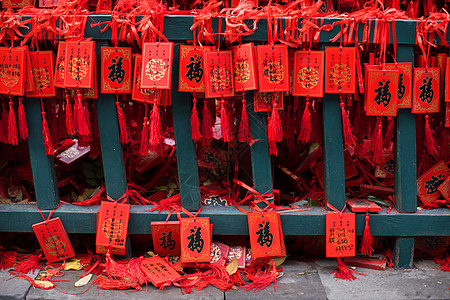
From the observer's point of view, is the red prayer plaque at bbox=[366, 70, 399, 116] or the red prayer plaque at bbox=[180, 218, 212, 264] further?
the red prayer plaque at bbox=[180, 218, 212, 264]

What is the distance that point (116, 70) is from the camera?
94.3 inches

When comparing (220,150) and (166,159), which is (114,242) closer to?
(166,159)

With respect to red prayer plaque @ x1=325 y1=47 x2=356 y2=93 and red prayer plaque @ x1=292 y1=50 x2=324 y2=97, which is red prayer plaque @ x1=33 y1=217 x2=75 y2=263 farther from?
red prayer plaque @ x1=325 y1=47 x2=356 y2=93

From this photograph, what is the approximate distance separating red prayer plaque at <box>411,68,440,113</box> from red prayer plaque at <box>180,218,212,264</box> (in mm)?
1329

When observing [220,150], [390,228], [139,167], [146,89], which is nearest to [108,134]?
[146,89]

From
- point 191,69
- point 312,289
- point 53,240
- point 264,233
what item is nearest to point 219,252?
point 264,233

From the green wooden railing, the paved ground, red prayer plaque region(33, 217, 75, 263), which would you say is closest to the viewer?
the paved ground

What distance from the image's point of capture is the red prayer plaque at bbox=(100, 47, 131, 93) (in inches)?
93.5

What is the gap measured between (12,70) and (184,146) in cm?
100

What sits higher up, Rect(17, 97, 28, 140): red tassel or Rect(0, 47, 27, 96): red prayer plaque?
Rect(0, 47, 27, 96): red prayer plaque

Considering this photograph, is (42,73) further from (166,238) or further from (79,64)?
(166,238)

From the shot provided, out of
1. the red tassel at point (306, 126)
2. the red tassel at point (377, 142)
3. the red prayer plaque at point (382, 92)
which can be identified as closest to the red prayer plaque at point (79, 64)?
the red tassel at point (306, 126)

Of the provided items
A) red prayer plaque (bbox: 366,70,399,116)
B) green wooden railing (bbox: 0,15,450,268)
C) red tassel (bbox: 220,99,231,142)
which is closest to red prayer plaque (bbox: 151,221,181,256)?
green wooden railing (bbox: 0,15,450,268)

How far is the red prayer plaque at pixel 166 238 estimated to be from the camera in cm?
260
